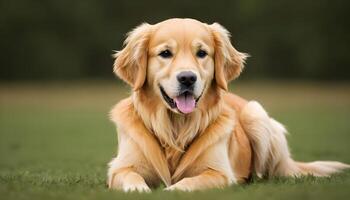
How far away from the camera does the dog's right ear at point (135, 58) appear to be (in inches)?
278

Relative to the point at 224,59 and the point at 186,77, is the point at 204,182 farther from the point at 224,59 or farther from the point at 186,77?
the point at 224,59

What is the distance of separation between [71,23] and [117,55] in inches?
1230

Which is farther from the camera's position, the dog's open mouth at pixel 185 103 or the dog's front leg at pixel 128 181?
the dog's open mouth at pixel 185 103

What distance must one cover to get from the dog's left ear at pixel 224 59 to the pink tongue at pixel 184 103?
0.46 meters

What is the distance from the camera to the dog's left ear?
7.18m

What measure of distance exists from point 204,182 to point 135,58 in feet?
4.50

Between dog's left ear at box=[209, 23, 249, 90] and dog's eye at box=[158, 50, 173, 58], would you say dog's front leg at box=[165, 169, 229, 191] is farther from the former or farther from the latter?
dog's eye at box=[158, 50, 173, 58]

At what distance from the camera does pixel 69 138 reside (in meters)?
15.2

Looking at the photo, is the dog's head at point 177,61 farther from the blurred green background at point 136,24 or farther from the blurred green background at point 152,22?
the blurred green background at point 152,22

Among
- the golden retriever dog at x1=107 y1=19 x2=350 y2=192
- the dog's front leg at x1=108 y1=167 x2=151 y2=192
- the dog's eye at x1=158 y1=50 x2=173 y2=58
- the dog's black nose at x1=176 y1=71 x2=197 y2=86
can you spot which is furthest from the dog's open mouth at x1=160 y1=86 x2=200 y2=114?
the dog's front leg at x1=108 y1=167 x2=151 y2=192

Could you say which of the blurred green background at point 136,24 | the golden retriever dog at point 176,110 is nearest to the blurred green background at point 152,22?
→ the blurred green background at point 136,24

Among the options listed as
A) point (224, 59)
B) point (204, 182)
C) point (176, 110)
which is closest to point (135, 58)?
point (176, 110)

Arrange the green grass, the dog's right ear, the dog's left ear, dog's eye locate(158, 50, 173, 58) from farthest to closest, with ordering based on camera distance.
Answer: the dog's left ear, the dog's right ear, dog's eye locate(158, 50, 173, 58), the green grass

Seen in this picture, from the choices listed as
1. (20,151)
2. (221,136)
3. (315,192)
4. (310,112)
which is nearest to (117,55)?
(221,136)
